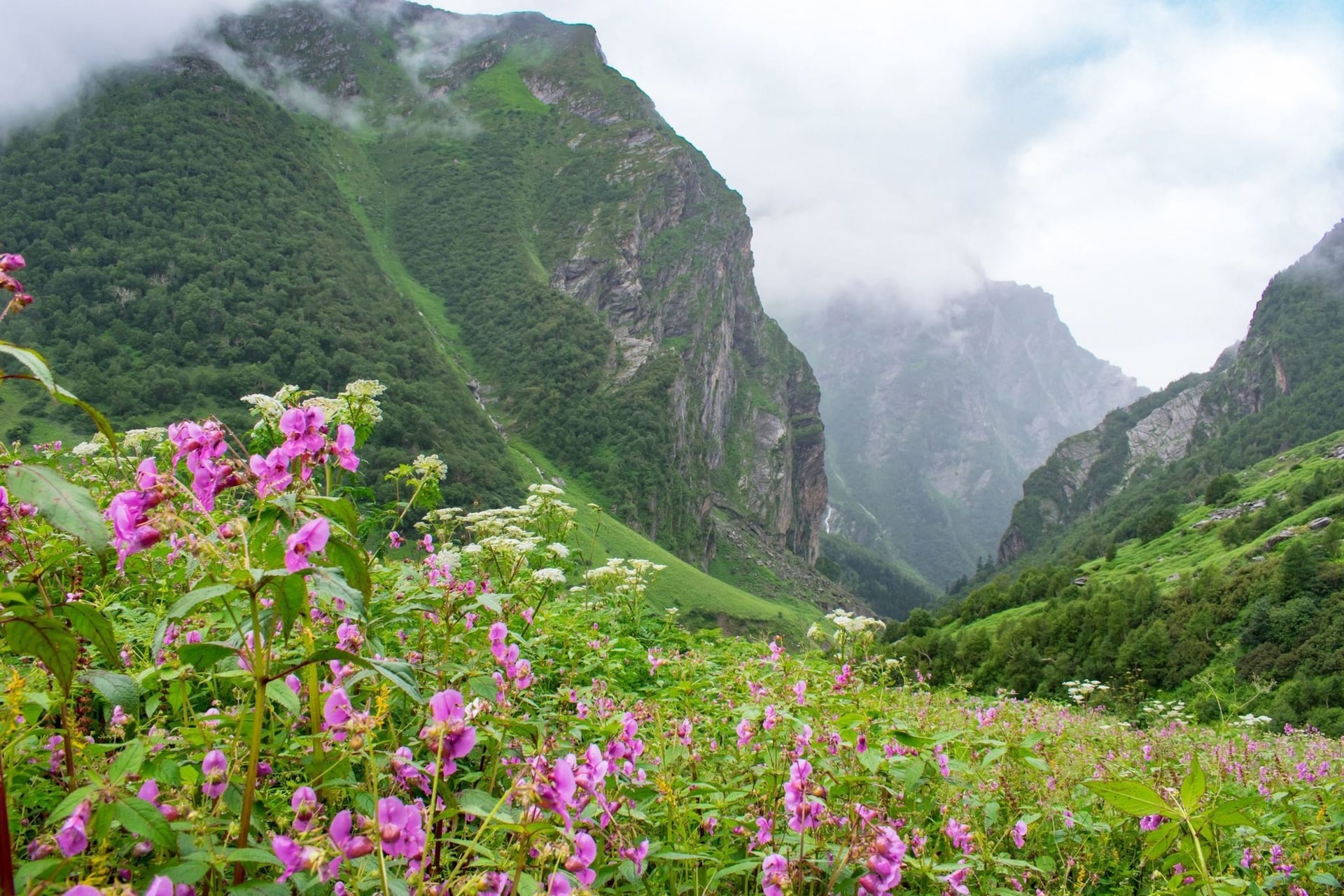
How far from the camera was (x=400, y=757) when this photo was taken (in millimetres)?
1841

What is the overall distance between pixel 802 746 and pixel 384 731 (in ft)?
5.63

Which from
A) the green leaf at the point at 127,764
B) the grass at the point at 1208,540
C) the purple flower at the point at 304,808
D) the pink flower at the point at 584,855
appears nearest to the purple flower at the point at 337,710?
the purple flower at the point at 304,808

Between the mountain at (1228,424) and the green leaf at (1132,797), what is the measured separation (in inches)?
4370

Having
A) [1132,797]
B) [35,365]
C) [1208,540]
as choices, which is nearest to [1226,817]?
[1132,797]

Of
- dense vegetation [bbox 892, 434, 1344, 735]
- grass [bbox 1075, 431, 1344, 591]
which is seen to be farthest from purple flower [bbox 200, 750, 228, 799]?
grass [bbox 1075, 431, 1344, 591]

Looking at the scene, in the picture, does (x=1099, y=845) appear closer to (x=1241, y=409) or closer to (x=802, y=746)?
(x=802, y=746)

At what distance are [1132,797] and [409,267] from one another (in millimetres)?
168850

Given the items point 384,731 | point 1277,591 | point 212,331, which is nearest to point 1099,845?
point 384,731

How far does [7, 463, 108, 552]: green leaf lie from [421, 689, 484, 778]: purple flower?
0.80 metres

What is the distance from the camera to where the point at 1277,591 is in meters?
35.1

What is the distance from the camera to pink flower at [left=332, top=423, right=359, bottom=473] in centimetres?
242

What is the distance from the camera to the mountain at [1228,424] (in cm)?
13138

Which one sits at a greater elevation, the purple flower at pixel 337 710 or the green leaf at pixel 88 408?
the green leaf at pixel 88 408

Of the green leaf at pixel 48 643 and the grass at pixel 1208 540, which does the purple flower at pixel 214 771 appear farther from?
the grass at pixel 1208 540
